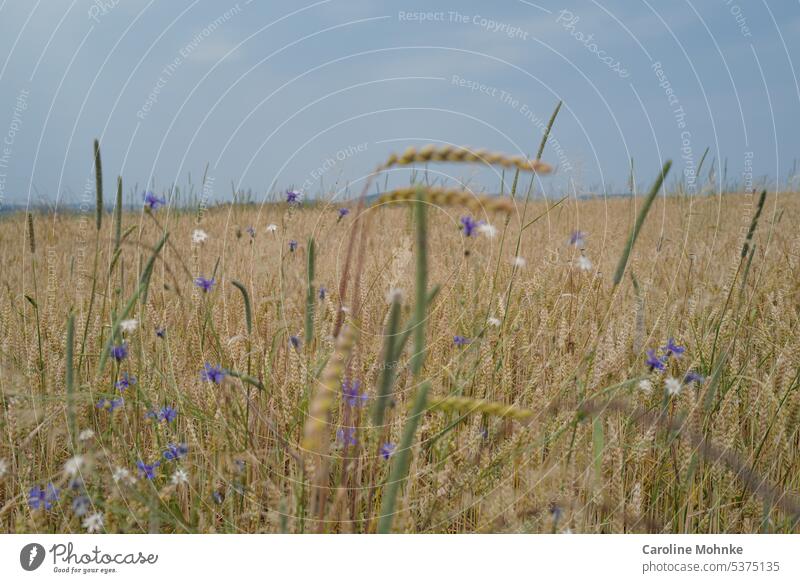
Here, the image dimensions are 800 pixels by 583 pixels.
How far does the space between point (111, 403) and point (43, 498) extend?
10.9 inches

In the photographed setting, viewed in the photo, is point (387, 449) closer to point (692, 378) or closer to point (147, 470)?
point (147, 470)

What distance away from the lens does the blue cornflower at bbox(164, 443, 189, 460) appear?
57.0 inches

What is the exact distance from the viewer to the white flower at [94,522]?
1.31 metres

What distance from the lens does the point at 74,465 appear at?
137cm

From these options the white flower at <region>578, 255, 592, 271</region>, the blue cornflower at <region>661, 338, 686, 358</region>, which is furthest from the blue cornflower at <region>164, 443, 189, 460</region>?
the white flower at <region>578, 255, 592, 271</region>

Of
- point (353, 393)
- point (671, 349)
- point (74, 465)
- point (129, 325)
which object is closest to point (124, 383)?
point (129, 325)

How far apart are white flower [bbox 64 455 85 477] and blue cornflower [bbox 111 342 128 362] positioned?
0.34m

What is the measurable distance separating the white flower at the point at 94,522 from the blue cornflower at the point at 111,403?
0.85 ft

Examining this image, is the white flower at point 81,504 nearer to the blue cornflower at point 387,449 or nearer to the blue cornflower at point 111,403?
the blue cornflower at point 111,403

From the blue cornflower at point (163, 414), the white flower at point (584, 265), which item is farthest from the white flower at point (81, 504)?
the white flower at point (584, 265)

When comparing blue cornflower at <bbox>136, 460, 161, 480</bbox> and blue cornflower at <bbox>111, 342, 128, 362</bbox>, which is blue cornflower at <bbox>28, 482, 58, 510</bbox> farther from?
blue cornflower at <bbox>111, 342, 128, 362</bbox>
